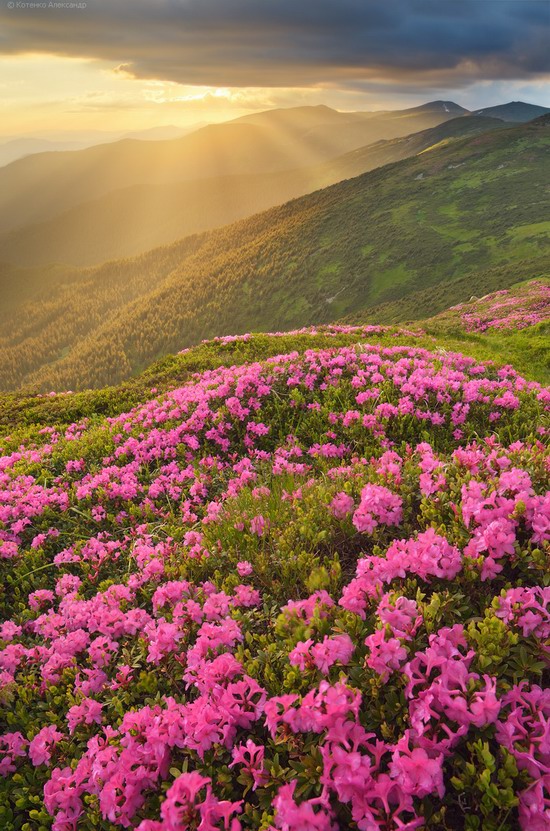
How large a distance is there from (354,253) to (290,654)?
119 meters

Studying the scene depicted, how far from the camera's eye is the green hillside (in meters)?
92.1

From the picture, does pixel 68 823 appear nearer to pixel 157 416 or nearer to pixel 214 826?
pixel 214 826

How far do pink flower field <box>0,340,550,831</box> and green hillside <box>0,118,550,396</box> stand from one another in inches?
2556

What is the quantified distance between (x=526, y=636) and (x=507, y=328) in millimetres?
27098

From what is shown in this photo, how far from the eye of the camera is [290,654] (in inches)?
123

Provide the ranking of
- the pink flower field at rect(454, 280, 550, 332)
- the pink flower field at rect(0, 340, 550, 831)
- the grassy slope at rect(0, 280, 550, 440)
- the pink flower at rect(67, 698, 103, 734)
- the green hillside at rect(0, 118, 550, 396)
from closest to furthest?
the pink flower field at rect(0, 340, 550, 831)
the pink flower at rect(67, 698, 103, 734)
the grassy slope at rect(0, 280, 550, 440)
the pink flower field at rect(454, 280, 550, 332)
the green hillside at rect(0, 118, 550, 396)

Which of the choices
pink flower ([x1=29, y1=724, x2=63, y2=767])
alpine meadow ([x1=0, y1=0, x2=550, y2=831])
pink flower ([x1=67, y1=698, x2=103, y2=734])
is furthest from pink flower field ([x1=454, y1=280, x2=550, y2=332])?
pink flower ([x1=29, y1=724, x2=63, y2=767])

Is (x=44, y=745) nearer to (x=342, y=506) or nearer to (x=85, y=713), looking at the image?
(x=85, y=713)

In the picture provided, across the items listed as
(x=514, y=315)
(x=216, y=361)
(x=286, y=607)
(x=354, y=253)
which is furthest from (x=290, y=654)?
(x=354, y=253)

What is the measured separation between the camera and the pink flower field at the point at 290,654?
2.49 meters

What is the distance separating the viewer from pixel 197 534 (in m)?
5.56

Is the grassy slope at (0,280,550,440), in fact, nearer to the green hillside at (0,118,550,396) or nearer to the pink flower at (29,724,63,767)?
the pink flower at (29,724,63,767)

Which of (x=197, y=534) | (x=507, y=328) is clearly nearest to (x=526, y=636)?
(x=197, y=534)

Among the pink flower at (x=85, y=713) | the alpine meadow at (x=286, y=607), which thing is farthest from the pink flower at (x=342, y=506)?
the pink flower at (x=85, y=713)
